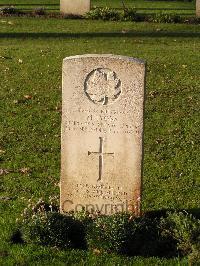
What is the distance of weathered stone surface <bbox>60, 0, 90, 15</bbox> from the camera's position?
75.8ft

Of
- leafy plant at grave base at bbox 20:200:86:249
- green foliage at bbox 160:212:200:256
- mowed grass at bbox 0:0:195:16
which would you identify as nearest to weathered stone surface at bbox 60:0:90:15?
mowed grass at bbox 0:0:195:16

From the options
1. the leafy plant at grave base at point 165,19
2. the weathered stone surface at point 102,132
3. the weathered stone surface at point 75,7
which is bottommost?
the weathered stone surface at point 102,132

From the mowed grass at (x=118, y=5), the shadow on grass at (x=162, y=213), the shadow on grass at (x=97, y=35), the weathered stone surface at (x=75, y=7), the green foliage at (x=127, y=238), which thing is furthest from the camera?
the mowed grass at (x=118, y=5)

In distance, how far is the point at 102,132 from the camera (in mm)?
6930

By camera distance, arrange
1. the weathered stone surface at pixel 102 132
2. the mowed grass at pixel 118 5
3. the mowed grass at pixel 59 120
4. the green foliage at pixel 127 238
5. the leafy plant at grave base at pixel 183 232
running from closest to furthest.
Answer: the leafy plant at grave base at pixel 183 232 → the green foliage at pixel 127 238 → the weathered stone surface at pixel 102 132 → the mowed grass at pixel 59 120 → the mowed grass at pixel 118 5

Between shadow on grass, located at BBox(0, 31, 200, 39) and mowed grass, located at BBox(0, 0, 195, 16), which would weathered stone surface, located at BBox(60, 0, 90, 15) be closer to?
mowed grass, located at BBox(0, 0, 195, 16)

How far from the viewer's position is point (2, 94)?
1228cm

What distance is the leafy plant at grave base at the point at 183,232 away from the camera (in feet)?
21.0

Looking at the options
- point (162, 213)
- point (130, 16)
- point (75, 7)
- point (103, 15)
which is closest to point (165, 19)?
point (130, 16)

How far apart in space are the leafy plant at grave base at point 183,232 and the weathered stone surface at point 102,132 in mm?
474

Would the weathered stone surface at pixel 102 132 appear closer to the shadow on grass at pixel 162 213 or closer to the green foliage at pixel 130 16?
the shadow on grass at pixel 162 213

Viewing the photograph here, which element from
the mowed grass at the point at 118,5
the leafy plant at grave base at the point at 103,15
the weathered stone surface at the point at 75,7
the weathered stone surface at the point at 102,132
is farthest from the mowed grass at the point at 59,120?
the mowed grass at the point at 118,5

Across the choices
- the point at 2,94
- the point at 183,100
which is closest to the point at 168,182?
the point at 183,100

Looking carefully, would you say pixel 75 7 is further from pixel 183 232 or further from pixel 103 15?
pixel 183 232
